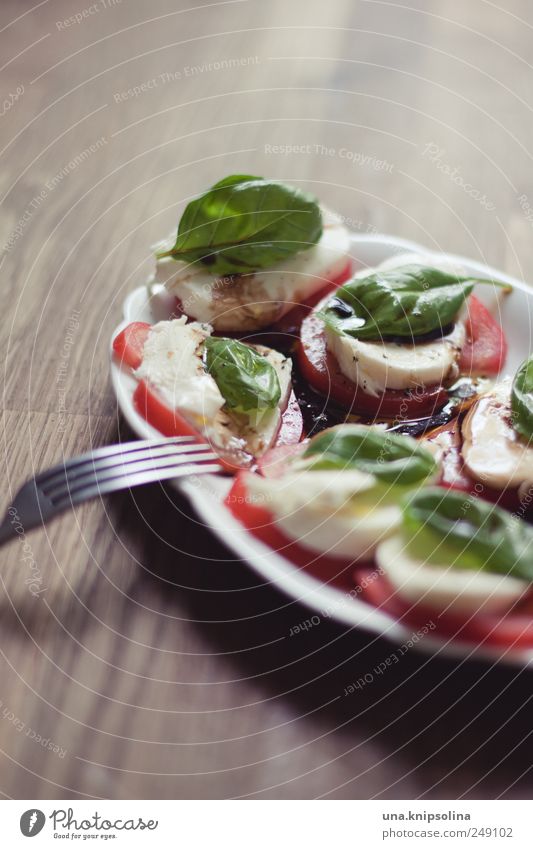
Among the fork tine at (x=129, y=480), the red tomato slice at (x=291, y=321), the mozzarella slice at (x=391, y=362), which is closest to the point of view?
the fork tine at (x=129, y=480)

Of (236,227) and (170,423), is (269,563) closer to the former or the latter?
(170,423)

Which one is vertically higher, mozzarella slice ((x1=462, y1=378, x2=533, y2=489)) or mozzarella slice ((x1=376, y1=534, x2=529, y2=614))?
mozzarella slice ((x1=462, y1=378, x2=533, y2=489))

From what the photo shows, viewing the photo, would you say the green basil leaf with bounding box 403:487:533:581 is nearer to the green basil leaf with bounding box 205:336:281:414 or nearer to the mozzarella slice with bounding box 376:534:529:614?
the mozzarella slice with bounding box 376:534:529:614

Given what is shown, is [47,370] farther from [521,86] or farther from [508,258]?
[521,86]

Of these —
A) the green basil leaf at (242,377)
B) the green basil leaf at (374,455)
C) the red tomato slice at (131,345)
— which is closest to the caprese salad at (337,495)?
the green basil leaf at (374,455)

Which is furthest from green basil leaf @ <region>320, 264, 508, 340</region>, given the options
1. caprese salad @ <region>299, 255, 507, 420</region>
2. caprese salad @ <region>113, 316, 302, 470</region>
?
caprese salad @ <region>113, 316, 302, 470</region>

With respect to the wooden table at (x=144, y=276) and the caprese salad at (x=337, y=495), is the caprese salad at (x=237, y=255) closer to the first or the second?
the wooden table at (x=144, y=276)
